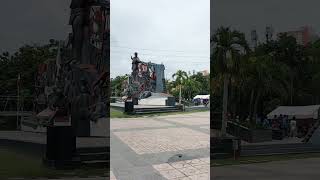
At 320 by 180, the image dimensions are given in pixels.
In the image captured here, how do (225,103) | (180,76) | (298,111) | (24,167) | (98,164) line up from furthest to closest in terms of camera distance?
(180,76), (298,111), (225,103), (98,164), (24,167)

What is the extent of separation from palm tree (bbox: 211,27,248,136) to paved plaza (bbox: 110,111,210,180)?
71 cm

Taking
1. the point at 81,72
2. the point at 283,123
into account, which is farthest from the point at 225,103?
the point at 81,72

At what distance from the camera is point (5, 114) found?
6.95 m

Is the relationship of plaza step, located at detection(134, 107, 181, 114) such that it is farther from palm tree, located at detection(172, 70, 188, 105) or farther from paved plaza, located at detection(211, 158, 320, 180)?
paved plaza, located at detection(211, 158, 320, 180)

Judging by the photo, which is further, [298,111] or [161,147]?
[161,147]

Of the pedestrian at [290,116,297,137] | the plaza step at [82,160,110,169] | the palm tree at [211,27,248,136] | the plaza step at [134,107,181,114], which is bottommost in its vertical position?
the plaza step at [82,160,110,169]

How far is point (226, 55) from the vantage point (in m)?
7.66

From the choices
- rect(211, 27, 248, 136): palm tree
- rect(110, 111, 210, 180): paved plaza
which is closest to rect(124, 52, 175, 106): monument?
rect(110, 111, 210, 180): paved plaza

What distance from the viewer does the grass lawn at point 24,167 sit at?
22.4 ft

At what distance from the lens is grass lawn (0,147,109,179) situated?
6828 millimetres

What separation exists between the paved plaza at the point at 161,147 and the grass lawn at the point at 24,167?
906 mm

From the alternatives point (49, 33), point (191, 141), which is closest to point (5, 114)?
point (49, 33)

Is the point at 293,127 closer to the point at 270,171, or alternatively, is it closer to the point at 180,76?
the point at 270,171

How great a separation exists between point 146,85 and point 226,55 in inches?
61.6
